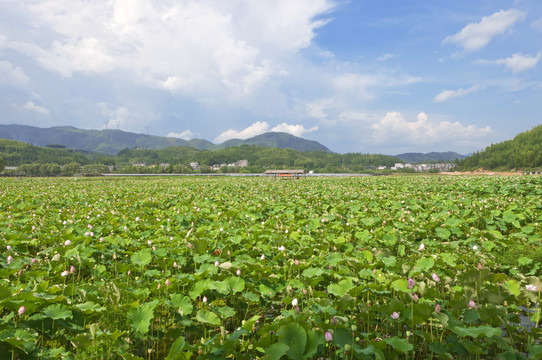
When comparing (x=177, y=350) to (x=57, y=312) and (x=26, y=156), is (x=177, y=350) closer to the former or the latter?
(x=57, y=312)

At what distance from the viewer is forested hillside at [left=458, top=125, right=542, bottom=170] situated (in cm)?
10581

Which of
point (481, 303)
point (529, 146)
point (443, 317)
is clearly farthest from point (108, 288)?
point (529, 146)

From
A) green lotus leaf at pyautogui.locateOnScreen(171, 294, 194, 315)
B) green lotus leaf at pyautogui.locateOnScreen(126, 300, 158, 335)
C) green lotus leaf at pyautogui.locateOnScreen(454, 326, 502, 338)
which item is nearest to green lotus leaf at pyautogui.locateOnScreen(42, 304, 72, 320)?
green lotus leaf at pyautogui.locateOnScreen(126, 300, 158, 335)

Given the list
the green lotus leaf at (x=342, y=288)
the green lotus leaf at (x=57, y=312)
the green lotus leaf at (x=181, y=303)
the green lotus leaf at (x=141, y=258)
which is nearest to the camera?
the green lotus leaf at (x=57, y=312)

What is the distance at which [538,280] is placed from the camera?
300 cm

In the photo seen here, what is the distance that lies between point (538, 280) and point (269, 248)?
12.2 feet

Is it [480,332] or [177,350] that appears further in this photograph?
[480,332]

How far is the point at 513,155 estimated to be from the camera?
114375 mm

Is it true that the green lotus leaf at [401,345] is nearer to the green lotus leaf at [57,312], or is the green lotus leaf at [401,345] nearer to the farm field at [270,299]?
the farm field at [270,299]

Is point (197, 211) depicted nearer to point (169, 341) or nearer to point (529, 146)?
point (169, 341)

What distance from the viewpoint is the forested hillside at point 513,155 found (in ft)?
347

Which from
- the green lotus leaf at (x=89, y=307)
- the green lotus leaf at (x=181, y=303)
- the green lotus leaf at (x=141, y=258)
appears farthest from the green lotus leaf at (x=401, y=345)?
the green lotus leaf at (x=141, y=258)

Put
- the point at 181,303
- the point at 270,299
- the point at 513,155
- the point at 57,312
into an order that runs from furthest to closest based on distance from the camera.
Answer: the point at 513,155 < the point at 270,299 < the point at 181,303 < the point at 57,312

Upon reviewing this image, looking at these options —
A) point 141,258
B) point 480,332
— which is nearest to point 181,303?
point 141,258
